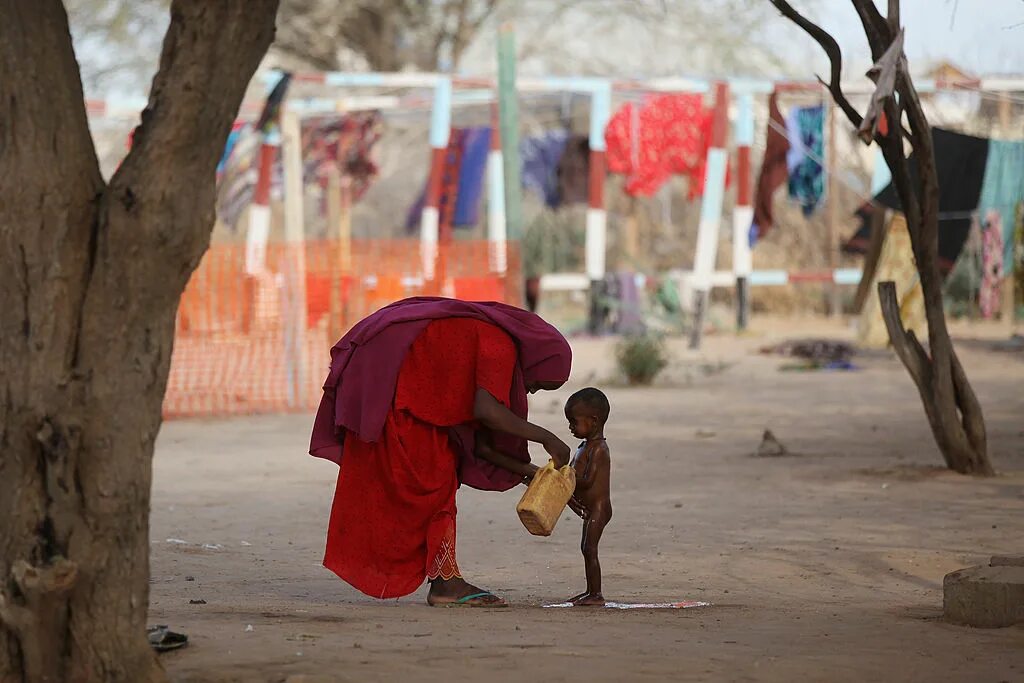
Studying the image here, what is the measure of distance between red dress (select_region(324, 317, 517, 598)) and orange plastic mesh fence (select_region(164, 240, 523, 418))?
765cm

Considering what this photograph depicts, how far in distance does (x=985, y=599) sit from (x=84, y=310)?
2.98 meters

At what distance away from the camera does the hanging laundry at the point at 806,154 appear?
734 inches

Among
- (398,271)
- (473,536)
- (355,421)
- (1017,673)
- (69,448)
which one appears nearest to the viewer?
(69,448)

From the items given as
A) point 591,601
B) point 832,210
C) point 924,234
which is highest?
point 832,210

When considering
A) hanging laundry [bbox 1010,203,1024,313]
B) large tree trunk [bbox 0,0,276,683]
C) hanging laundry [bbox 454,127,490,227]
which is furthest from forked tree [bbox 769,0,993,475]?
hanging laundry [bbox 454,127,490,227]

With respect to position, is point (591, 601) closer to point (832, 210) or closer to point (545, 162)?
point (545, 162)

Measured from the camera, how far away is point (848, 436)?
10.5 metres

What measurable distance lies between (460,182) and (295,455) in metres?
10.9

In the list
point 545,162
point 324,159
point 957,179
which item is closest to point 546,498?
point 957,179

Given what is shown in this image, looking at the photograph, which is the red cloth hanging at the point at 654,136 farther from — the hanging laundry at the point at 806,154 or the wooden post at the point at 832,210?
the wooden post at the point at 832,210

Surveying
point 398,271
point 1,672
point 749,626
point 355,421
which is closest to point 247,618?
point 355,421

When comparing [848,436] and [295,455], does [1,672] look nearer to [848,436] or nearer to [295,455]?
[295,455]

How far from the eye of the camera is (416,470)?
4.98 metres

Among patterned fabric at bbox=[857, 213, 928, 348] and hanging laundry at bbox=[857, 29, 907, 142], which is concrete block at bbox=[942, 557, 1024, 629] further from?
patterned fabric at bbox=[857, 213, 928, 348]
